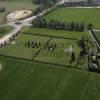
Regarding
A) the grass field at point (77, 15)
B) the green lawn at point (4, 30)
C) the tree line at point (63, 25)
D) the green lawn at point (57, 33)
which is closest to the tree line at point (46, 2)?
the grass field at point (77, 15)

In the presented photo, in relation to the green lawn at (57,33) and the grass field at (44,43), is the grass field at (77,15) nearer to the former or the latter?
the green lawn at (57,33)

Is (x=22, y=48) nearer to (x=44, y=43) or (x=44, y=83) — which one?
(x=44, y=43)

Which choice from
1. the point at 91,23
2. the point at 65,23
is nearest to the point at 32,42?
the point at 65,23

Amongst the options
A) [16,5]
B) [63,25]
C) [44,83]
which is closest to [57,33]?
[63,25]

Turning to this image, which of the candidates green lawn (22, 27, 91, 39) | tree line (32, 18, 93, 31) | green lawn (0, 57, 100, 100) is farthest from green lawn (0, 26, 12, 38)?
green lawn (0, 57, 100, 100)

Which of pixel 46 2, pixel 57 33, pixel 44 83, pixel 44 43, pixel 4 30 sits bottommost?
pixel 44 83

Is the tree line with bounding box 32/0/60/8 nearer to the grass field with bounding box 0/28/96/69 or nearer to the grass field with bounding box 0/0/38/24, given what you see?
the grass field with bounding box 0/0/38/24

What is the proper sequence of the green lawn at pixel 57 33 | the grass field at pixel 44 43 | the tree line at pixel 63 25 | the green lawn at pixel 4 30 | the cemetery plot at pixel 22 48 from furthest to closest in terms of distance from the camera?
the tree line at pixel 63 25
the green lawn at pixel 4 30
the green lawn at pixel 57 33
the cemetery plot at pixel 22 48
the grass field at pixel 44 43
